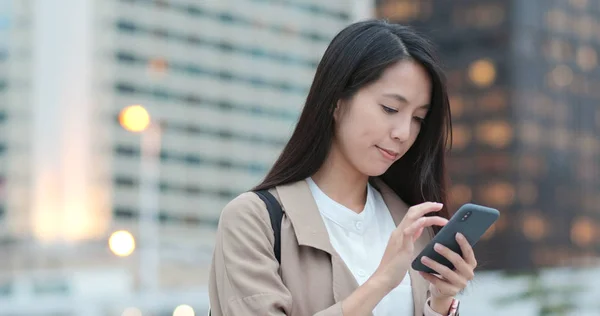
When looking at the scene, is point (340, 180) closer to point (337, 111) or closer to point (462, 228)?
point (337, 111)

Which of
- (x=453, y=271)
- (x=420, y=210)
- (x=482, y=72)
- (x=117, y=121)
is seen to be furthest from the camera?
(x=482, y=72)

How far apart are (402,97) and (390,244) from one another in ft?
1.32

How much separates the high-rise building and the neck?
318ft

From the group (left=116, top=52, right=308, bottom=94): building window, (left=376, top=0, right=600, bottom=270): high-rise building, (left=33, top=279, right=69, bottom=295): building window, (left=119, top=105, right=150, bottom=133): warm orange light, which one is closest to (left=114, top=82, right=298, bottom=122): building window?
(left=116, top=52, right=308, bottom=94): building window

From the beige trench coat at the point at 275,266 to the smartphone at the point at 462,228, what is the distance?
0.22m

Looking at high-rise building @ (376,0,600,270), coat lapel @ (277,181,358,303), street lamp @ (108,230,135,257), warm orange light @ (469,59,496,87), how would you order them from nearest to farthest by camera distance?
coat lapel @ (277,181,358,303), street lamp @ (108,230,135,257), high-rise building @ (376,0,600,270), warm orange light @ (469,59,496,87)

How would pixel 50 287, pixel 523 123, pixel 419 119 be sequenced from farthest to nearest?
pixel 523 123 → pixel 50 287 → pixel 419 119

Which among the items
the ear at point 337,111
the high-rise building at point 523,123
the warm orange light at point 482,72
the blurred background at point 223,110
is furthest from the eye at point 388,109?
the warm orange light at point 482,72

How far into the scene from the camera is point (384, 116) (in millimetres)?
3020

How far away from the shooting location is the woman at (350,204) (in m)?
2.90


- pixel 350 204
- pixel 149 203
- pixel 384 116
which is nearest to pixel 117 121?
pixel 149 203

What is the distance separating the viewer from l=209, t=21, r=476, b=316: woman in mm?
2898

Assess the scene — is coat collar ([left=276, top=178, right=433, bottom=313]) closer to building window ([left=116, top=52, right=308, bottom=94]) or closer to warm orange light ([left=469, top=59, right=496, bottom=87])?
building window ([left=116, top=52, right=308, bottom=94])

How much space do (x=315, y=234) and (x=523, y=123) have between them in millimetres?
98739
